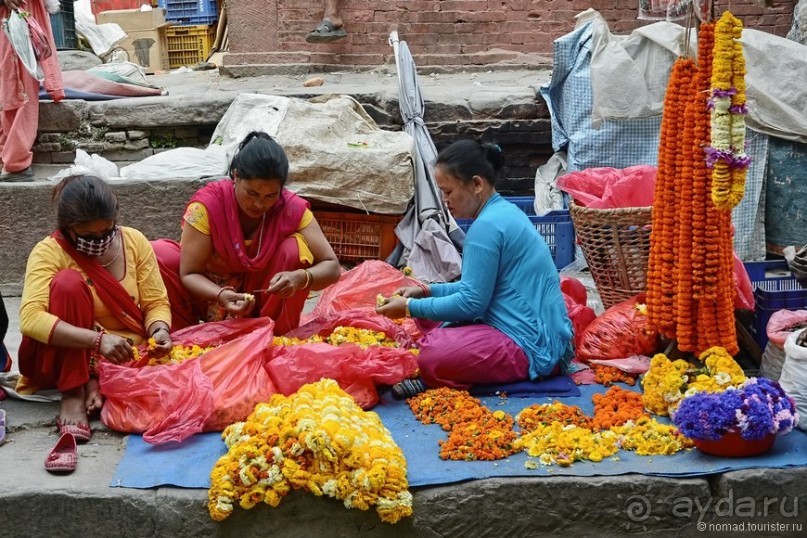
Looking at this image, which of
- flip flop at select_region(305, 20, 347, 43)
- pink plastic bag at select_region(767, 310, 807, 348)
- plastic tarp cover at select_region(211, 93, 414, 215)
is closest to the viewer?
pink plastic bag at select_region(767, 310, 807, 348)

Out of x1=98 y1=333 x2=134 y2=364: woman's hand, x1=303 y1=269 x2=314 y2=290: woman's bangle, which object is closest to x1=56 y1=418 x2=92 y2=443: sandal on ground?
x1=98 y1=333 x2=134 y2=364: woman's hand

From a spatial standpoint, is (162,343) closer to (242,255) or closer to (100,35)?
(242,255)

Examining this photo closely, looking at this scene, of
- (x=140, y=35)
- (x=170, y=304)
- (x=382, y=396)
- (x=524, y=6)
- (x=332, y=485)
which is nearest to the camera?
(x=332, y=485)

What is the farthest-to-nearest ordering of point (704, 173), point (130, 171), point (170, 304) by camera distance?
point (130, 171), point (170, 304), point (704, 173)

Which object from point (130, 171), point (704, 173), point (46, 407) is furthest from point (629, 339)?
point (130, 171)

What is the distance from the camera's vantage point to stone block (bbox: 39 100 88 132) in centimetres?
649

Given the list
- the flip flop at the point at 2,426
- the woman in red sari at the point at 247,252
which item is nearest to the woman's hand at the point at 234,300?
the woman in red sari at the point at 247,252

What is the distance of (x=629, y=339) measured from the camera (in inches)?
164

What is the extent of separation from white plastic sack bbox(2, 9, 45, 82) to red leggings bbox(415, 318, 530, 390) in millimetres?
3791

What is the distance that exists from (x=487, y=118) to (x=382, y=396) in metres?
3.29

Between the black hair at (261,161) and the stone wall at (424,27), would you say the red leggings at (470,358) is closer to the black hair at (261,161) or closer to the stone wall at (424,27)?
the black hair at (261,161)

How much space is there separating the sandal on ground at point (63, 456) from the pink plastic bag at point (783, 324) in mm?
2708

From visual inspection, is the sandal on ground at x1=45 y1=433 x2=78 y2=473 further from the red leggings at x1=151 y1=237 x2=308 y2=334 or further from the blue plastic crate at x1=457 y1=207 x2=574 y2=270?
the blue plastic crate at x1=457 y1=207 x2=574 y2=270

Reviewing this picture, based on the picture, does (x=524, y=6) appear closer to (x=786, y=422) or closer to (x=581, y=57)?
(x=581, y=57)
